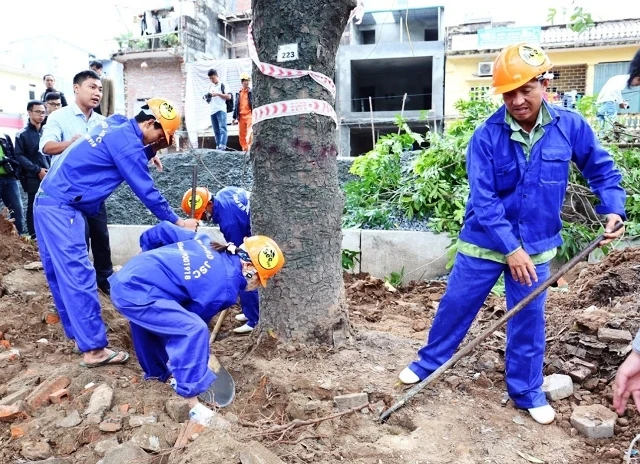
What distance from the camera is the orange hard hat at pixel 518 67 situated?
242 cm

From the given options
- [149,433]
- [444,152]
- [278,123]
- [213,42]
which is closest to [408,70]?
[213,42]

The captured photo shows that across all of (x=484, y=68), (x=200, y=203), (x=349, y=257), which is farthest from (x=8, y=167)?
(x=484, y=68)

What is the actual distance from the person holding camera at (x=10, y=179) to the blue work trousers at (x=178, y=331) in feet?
14.1

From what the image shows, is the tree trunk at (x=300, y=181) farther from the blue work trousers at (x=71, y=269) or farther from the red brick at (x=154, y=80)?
the red brick at (x=154, y=80)

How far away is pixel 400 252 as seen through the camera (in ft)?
18.0

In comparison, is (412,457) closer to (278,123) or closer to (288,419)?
(288,419)

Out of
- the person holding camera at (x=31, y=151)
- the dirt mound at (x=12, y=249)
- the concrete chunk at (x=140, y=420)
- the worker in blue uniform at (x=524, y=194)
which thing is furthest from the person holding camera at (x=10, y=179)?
the worker in blue uniform at (x=524, y=194)

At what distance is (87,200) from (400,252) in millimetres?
3241

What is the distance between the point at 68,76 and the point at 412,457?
1552 inches

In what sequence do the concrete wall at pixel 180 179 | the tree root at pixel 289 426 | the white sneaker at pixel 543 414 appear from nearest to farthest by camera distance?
the tree root at pixel 289 426 < the white sneaker at pixel 543 414 < the concrete wall at pixel 180 179

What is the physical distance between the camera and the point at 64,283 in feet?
10.5

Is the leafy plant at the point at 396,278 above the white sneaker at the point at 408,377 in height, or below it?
below

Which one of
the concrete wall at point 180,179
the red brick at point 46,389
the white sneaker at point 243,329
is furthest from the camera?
the concrete wall at point 180,179

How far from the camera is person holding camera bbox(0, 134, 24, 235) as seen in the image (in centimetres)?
599
